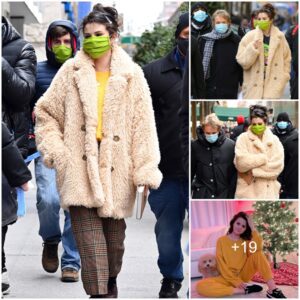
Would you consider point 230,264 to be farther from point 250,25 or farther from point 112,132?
point 250,25

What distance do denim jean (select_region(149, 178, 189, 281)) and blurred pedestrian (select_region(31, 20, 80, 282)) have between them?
2.84ft

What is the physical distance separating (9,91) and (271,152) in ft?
5.17

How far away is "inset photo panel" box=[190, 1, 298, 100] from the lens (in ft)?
18.8

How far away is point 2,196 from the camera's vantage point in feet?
18.1

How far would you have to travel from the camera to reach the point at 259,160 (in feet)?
19.0

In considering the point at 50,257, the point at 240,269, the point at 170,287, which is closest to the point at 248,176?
the point at 240,269

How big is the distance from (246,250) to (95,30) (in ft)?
5.11

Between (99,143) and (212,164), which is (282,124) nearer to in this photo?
(212,164)

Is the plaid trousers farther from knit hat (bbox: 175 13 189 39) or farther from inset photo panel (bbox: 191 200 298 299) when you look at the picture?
knit hat (bbox: 175 13 189 39)

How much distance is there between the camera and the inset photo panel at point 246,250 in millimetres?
5684

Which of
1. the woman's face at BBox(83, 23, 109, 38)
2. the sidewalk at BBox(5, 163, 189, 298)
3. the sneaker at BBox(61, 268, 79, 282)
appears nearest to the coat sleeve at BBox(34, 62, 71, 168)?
the woman's face at BBox(83, 23, 109, 38)

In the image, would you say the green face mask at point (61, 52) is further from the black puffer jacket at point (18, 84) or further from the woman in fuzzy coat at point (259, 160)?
the woman in fuzzy coat at point (259, 160)

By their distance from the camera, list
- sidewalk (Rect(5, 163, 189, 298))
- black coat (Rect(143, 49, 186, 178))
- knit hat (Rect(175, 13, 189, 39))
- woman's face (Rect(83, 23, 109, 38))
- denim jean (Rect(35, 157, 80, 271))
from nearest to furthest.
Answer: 1. woman's face (Rect(83, 23, 109, 38))
2. knit hat (Rect(175, 13, 189, 39))
3. black coat (Rect(143, 49, 186, 178))
4. sidewalk (Rect(5, 163, 189, 298))
5. denim jean (Rect(35, 157, 80, 271))

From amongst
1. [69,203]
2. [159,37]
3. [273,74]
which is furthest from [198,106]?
[159,37]
